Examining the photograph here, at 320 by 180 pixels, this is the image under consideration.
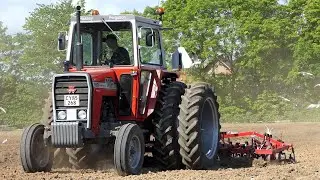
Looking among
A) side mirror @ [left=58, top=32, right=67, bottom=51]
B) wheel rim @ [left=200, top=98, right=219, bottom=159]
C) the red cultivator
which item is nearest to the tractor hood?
side mirror @ [left=58, top=32, right=67, bottom=51]

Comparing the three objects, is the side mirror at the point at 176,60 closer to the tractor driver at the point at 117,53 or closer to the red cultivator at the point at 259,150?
the tractor driver at the point at 117,53

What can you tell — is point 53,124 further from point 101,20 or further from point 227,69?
point 227,69

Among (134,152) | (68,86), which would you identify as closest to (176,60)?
(134,152)

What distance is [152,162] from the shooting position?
11055mm

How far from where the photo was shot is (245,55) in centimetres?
4484

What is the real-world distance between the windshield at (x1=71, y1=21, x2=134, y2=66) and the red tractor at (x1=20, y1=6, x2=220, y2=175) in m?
0.02

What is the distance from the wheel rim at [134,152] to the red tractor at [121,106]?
16 mm

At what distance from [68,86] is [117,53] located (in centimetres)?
131

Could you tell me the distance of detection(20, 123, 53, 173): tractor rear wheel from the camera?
9805mm

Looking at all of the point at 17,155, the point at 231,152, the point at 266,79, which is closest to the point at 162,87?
the point at 231,152

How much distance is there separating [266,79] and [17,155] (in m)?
32.7

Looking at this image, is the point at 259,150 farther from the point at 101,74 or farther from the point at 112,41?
the point at 101,74

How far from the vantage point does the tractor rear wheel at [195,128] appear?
1038cm

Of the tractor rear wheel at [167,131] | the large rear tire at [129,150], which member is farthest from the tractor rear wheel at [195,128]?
the large rear tire at [129,150]
